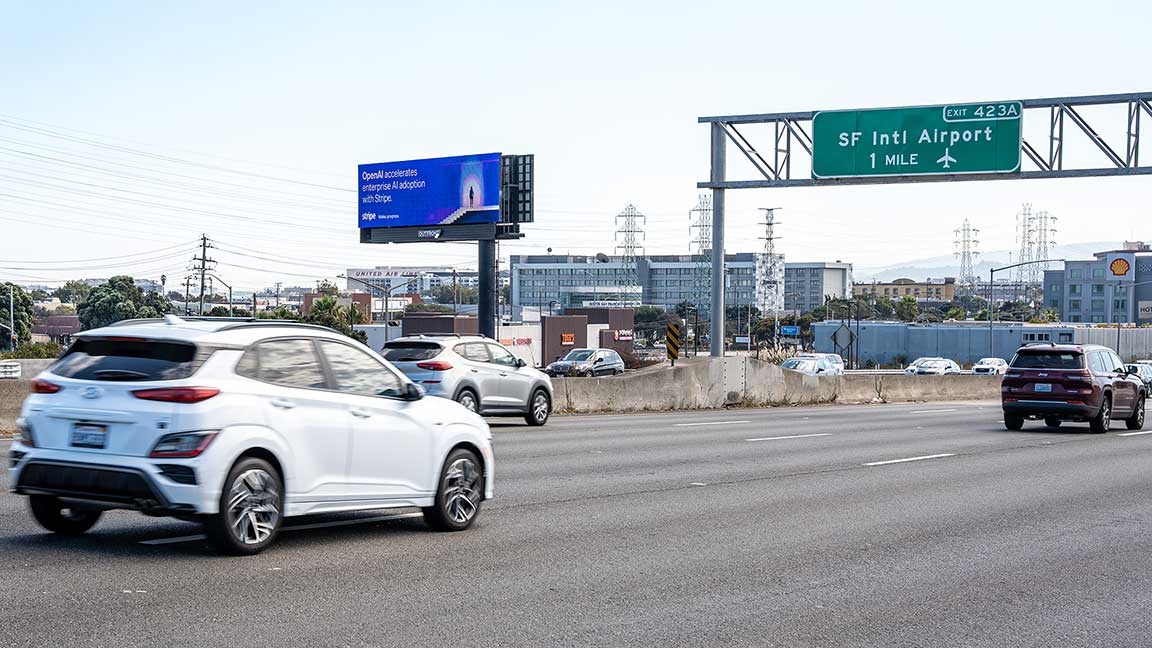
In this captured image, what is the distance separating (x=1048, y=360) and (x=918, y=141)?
856cm

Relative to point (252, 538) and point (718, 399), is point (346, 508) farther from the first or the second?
point (718, 399)

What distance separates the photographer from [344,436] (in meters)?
9.58

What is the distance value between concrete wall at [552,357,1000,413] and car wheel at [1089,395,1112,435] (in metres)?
11.0

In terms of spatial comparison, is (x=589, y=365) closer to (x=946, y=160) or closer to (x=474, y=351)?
(x=946, y=160)

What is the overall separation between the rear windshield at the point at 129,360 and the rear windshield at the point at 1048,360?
20.5m

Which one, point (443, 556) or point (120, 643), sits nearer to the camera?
point (120, 643)

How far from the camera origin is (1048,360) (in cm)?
2548

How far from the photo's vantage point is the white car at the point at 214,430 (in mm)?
8477

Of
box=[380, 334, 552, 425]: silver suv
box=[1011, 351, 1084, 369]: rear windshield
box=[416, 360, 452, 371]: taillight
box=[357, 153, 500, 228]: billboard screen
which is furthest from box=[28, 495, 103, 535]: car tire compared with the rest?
box=[357, 153, 500, 228]: billboard screen

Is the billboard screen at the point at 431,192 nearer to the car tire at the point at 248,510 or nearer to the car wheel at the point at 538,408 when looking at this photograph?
the car wheel at the point at 538,408

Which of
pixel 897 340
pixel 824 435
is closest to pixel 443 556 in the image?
pixel 824 435

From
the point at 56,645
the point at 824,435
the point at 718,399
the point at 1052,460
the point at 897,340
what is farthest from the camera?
the point at 897,340

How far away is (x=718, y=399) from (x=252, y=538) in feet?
87.4

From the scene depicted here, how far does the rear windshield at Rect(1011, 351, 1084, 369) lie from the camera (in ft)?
82.8
